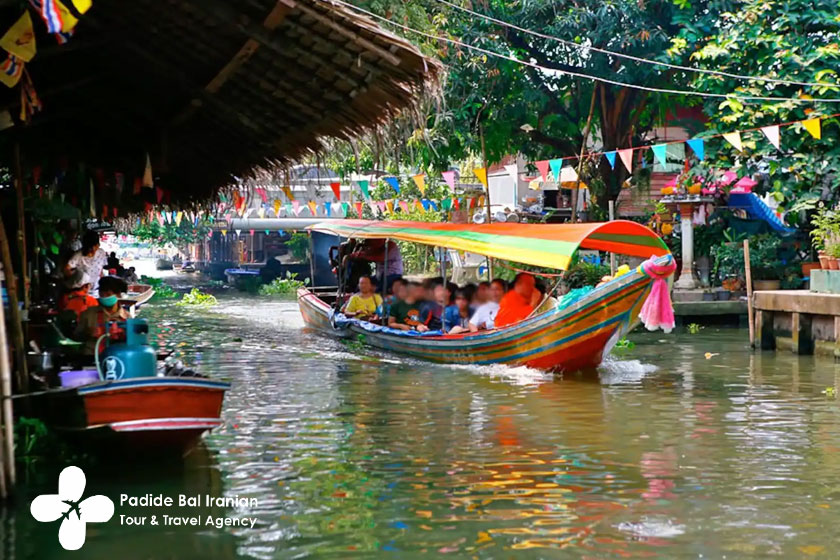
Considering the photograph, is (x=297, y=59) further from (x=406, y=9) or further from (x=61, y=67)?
(x=406, y=9)

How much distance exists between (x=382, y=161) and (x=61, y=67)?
10.4ft

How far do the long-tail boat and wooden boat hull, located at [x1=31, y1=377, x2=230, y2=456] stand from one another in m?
5.35

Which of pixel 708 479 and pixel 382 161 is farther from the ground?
pixel 382 161

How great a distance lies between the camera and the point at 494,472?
27.4ft

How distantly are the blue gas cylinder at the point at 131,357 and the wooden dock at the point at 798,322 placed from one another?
11.5m

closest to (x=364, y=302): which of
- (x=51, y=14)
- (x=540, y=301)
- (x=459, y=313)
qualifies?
(x=459, y=313)

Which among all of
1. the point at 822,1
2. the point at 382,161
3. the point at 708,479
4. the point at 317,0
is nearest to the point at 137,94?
the point at 382,161

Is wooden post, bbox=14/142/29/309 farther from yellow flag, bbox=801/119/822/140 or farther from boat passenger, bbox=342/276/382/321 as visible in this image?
yellow flag, bbox=801/119/822/140

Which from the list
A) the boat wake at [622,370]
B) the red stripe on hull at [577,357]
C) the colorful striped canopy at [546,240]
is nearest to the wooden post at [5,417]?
the colorful striped canopy at [546,240]

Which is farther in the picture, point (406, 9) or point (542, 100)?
point (542, 100)

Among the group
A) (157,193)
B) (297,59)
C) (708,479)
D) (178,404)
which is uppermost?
(297,59)

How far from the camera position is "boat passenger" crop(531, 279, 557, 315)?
48.5 feet

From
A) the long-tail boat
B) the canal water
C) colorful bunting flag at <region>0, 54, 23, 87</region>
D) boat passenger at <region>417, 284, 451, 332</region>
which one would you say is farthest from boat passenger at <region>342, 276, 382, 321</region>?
colorful bunting flag at <region>0, 54, 23, 87</region>

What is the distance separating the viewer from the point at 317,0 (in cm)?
754
